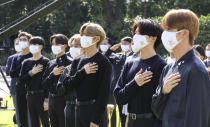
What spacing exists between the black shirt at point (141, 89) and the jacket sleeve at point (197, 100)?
1073mm

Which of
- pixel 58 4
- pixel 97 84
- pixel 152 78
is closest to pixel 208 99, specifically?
pixel 152 78

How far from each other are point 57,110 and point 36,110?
46.7 inches

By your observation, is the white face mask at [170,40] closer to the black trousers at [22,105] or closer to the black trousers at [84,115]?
the black trousers at [84,115]

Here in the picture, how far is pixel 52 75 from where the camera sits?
682 centimetres

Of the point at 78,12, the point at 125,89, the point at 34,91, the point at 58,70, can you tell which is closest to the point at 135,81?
the point at 125,89

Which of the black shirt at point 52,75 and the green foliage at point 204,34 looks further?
the green foliage at point 204,34

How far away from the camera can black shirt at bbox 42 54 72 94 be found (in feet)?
22.4

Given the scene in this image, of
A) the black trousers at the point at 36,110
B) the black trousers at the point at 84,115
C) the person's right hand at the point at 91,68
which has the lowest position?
the black trousers at the point at 36,110

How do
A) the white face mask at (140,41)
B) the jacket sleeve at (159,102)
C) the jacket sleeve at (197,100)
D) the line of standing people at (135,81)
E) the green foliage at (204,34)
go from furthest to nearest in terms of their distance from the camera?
the green foliage at (204,34) → the white face mask at (140,41) → the jacket sleeve at (159,102) → the line of standing people at (135,81) → the jacket sleeve at (197,100)

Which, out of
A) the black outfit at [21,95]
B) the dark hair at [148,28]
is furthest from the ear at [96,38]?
the black outfit at [21,95]

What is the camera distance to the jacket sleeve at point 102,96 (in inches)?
203

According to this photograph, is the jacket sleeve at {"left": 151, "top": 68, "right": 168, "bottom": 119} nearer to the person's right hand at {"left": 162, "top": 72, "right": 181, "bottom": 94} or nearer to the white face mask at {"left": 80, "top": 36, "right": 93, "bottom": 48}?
the person's right hand at {"left": 162, "top": 72, "right": 181, "bottom": 94}

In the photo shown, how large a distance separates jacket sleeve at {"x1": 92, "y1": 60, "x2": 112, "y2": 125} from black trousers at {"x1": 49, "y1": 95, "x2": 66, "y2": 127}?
1621 mm

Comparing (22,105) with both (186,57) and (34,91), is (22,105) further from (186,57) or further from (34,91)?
(186,57)
